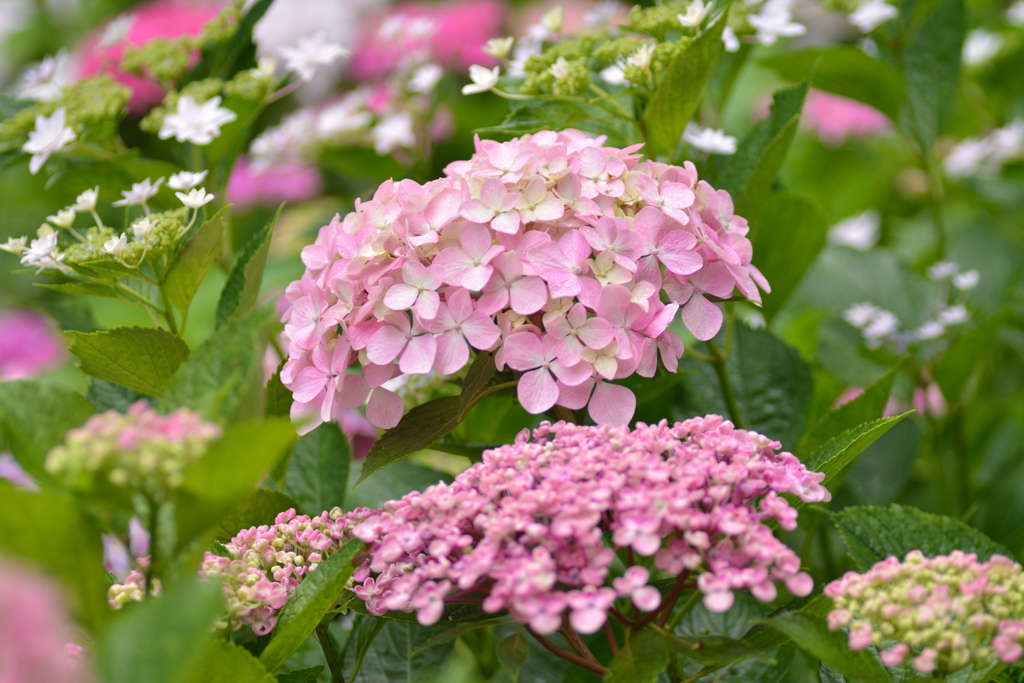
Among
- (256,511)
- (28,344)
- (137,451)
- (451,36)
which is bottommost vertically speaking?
(28,344)

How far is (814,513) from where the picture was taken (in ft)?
2.25

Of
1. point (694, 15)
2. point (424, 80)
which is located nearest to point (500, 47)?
point (694, 15)

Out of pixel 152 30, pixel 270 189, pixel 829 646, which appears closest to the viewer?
pixel 829 646

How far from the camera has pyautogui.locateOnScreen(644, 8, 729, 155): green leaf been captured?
596mm

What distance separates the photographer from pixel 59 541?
0.37 metres

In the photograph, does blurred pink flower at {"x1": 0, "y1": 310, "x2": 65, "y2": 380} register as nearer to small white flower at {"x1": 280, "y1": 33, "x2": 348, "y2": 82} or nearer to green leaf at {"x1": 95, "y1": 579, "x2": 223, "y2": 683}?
small white flower at {"x1": 280, "y1": 33, "x2": 348, "y2": 82}

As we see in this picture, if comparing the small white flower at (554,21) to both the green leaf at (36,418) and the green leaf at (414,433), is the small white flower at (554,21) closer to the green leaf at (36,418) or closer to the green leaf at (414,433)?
the green leaf at (414,433)

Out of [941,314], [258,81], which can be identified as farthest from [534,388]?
[941,314]

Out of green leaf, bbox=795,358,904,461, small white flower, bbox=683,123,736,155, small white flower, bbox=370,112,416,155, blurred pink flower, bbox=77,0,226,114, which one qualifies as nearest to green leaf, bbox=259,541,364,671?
green leaf, bbox=795,358,904,461

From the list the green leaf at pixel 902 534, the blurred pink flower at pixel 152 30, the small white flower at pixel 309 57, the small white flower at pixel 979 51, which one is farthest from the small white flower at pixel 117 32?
the small white flower at pixel 979 51

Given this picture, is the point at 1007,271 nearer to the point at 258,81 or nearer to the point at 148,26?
the point at 258,81

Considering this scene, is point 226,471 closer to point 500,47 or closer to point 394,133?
point 500,47

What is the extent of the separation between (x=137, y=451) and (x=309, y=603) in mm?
138

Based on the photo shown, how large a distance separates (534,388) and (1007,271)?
0.92 metres
